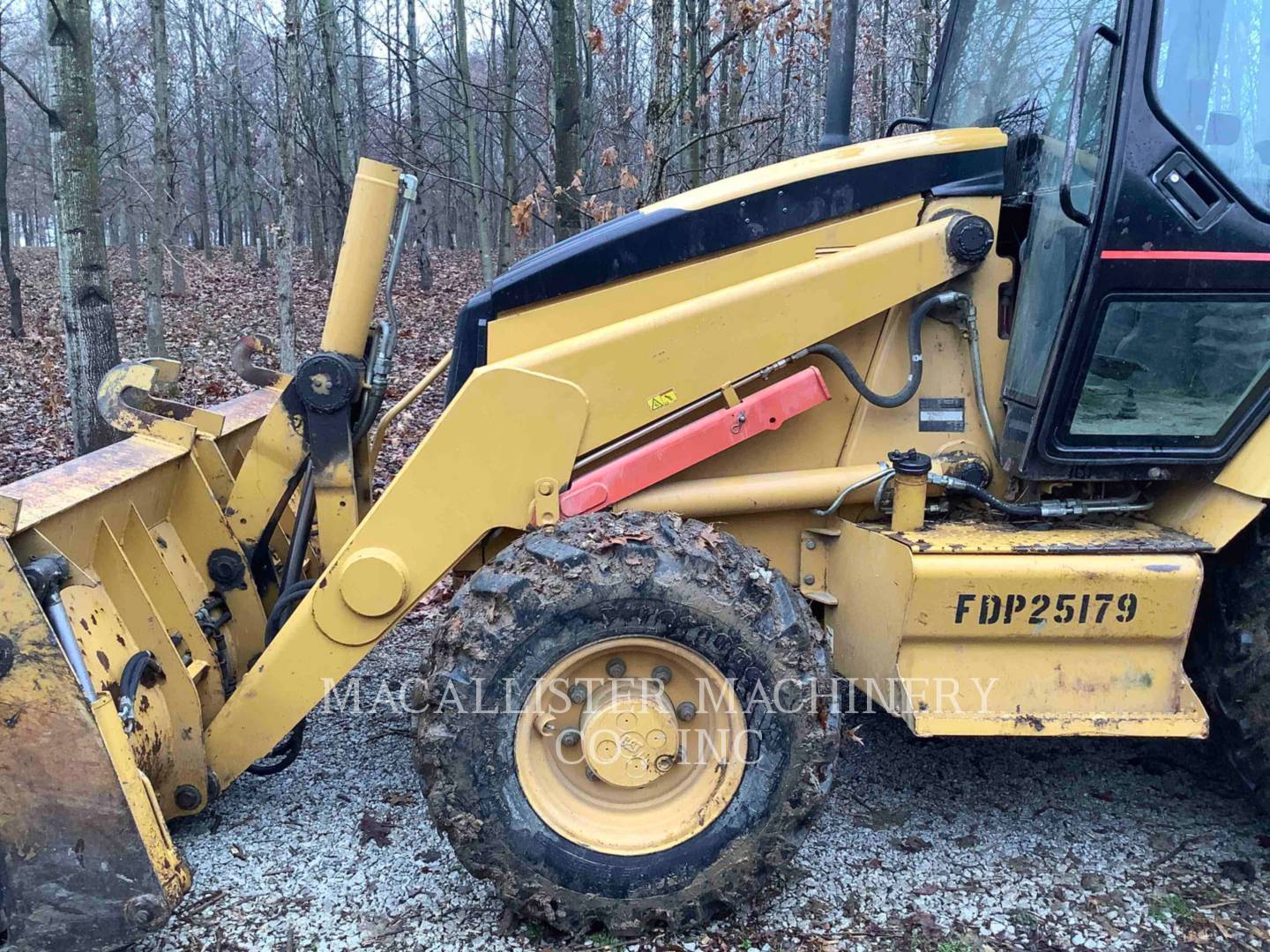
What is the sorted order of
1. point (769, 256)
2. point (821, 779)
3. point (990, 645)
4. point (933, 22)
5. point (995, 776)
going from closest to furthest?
point (821, 779) < point (990, 645) < point (769, 256) < point (995, 776) < point (933, 22)

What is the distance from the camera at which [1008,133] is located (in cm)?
331

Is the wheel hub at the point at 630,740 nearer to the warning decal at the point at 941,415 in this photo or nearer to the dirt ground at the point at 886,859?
the dirt ground at the point at 886,859

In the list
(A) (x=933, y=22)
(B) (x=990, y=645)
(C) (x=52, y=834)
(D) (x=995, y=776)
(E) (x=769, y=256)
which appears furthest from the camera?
(A) (x=933, y=22)

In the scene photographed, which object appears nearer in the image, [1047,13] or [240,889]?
[240,889]

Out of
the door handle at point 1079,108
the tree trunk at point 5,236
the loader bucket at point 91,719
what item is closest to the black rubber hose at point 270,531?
the loader bucket at point 91,719

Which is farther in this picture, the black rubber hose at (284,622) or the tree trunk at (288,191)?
the tree trunk at (288,191)

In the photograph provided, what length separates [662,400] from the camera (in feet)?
9.71

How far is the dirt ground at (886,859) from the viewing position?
8.98 feet

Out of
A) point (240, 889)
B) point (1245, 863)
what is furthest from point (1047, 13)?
point (240, 889)

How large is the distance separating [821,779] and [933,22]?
10.7m

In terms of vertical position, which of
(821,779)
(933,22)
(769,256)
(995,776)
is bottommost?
(995,776)

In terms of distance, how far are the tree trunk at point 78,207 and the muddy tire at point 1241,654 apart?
19.4 feet

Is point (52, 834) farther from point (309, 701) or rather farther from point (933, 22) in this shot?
point (933, 22)

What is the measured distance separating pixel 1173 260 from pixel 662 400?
1.56 meters
